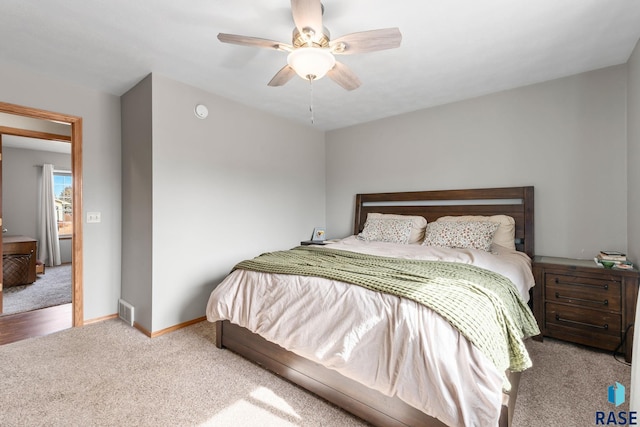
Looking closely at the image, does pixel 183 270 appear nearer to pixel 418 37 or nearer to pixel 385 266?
pixel 385 266

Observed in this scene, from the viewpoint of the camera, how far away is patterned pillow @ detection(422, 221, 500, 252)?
282cm

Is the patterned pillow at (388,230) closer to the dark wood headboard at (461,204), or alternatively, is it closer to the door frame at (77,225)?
the dark wood headboard at (461,204)

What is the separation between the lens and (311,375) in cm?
178

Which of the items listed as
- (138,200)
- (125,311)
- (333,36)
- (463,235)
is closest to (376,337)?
(463,235)

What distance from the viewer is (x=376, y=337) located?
1.48 meters

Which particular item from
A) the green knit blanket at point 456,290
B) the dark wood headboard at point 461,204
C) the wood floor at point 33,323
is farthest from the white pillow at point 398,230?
the wood floor at point 33,323

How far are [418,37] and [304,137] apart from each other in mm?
2419

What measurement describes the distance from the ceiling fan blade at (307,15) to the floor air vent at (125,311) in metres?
2.99

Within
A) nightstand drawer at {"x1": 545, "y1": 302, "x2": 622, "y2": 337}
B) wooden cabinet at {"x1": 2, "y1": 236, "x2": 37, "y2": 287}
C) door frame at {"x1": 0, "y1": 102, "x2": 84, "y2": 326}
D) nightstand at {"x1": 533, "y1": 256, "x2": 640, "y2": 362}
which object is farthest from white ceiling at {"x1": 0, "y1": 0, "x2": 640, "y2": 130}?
wooden cabinet at {"x1": 2, "y1": 236, "x2": 37, "y2": 287}

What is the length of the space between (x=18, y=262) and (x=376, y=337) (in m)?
5.40

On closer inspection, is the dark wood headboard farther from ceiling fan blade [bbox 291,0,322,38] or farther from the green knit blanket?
ceiling fan blade [bbox 291,0,322,38]

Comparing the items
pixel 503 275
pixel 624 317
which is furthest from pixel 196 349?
pixel 624 317

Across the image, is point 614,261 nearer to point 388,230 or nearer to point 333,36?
point 388,230

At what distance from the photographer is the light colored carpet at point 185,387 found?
1631 millimetres
